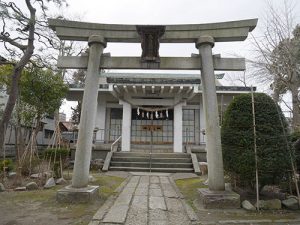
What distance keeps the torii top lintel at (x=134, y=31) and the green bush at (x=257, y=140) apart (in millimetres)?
1905

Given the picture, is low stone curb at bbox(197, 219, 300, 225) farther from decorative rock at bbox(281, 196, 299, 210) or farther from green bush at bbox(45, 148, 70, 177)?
green bush at bbox(45, 148, 70, 177)

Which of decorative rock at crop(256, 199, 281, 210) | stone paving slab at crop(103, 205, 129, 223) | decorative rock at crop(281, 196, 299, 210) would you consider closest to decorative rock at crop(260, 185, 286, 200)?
decorative rock at crop(281, 196, 299, 210)

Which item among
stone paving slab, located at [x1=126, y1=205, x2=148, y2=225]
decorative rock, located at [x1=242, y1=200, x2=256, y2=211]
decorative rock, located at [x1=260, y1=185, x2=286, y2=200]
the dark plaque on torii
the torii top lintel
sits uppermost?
the torii top lintel

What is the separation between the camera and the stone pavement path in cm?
505

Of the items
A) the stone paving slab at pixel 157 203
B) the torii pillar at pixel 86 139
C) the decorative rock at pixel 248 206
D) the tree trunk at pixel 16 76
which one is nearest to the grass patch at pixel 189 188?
the stone paving slab at pixel 157 203

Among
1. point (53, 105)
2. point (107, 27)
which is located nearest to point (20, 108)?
point (53, 105)

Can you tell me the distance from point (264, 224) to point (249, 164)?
1.60 metres

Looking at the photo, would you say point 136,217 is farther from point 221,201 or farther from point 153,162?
point 153,162

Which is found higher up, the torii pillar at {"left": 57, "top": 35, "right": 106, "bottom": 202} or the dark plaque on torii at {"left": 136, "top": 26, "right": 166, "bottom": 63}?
the dark plaque on torii at {"left": 136, "top": 26, "right": 166, "bottom": 63}

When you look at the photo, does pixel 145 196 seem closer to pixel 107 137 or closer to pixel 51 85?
pixel 51 85

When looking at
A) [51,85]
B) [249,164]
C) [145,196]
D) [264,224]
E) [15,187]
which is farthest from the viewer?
[51,85]

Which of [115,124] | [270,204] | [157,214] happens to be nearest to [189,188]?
[270,204]

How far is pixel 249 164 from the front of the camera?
246 inches

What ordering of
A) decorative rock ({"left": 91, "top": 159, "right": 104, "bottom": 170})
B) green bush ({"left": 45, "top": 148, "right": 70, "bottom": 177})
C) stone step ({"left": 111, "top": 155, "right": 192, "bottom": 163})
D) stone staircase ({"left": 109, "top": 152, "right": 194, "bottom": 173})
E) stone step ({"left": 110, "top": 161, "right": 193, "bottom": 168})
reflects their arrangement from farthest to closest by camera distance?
stone step ({"left": 111, "top": 155, "right": 192, "bottom": 163}), decorative rock ({"left": 91, "top": 159, "right": 104, "bottom": 170}), stone step ({"left": 110, "top": 161, "right": 193, "bottom": 168}), stone staircase ({"left": 109, "top": 152, "right": 194, "bottom": 173}), green bush ({"left": 45, "top": 148, "right": 70, "bottom": 177})
